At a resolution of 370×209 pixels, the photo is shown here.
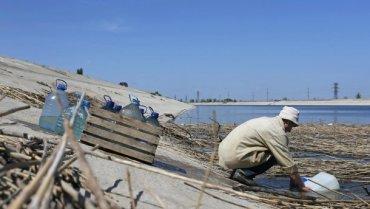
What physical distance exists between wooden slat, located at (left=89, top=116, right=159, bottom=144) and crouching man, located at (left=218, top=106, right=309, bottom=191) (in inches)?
57.7

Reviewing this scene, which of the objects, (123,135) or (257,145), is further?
(257,145)

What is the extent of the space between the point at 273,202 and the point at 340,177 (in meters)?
3.91

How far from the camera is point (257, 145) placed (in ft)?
25.8

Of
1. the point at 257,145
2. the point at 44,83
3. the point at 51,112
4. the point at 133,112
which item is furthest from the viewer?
the point at 44,83

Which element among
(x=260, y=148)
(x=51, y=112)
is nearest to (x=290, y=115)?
(x=260, y=148)

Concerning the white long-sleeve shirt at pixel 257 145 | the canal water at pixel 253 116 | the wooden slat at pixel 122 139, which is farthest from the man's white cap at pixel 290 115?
the wooden slat at pixel 122 139

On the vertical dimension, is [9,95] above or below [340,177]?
above

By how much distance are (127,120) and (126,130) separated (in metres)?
0.13

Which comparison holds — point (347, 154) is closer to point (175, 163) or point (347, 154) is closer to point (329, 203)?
point (175, 163)

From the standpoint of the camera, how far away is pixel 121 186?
5.04 metres

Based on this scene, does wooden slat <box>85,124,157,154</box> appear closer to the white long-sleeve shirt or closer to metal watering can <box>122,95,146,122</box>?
metal watering can <box>122,95,146,122</box>

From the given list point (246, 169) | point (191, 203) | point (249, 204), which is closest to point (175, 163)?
point (246, 169)

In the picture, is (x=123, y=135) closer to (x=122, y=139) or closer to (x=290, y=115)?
(x=122, y=139)

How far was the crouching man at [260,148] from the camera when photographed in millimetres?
7520
